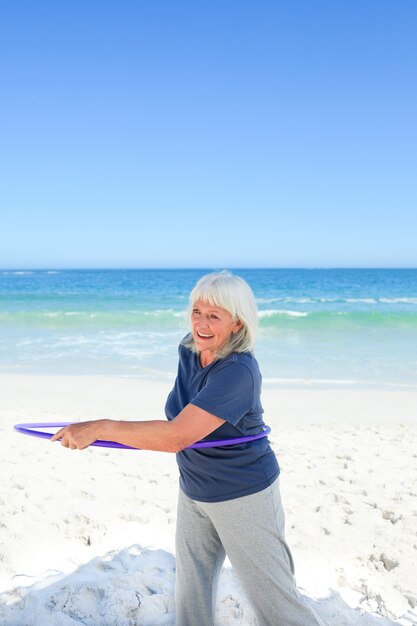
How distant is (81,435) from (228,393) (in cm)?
50

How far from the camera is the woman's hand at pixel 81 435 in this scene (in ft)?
5.98

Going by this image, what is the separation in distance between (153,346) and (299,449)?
9.30 m

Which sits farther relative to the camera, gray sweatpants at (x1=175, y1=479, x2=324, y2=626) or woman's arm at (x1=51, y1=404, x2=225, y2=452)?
gray sweatpants at (x1=175, y1=479, x2=324, y2=626)

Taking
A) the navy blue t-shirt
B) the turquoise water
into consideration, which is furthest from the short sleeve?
the turquoise water

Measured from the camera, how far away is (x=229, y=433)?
196cm

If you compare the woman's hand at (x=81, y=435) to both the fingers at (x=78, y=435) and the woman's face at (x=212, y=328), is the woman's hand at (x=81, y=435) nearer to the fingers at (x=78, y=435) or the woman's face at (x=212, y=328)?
the fingers at (x=78, y=435)

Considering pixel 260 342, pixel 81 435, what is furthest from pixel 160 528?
pixel 260 342

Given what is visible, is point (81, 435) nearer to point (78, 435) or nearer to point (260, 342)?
point (78, 435)

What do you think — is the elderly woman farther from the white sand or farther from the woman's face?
the white sand

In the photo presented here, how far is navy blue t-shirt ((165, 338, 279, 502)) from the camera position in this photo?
6.03 ft

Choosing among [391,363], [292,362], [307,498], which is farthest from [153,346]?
[307,498]

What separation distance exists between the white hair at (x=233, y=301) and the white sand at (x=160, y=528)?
62.9 inches

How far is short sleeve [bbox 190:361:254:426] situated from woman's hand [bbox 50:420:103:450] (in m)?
0.33

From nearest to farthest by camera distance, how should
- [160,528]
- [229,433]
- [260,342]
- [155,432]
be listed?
[155,432]
[229,433]
[160,528]
[260,342]
